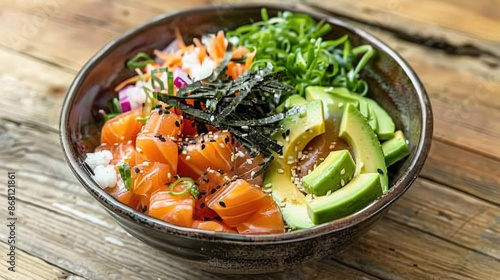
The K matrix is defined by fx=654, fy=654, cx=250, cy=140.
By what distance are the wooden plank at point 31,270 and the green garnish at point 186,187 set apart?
0.40 metres

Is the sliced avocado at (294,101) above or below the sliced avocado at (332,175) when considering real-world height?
above

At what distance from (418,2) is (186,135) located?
1316mm

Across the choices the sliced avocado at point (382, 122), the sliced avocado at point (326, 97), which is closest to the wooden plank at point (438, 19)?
the sliced avocado at point (382, 122)

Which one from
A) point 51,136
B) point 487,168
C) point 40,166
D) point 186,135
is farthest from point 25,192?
point 487,168

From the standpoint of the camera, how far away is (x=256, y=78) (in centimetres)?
173

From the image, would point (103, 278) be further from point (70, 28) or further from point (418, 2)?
point (418, 2)

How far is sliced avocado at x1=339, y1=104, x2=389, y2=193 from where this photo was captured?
1.62 metres

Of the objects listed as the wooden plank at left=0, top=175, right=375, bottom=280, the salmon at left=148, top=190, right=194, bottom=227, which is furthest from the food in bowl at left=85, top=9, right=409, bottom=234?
the wooden plank at left=0, top=175, right=375, bottom=280

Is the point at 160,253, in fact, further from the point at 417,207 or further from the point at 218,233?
the point at 417,207

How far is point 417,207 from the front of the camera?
1893 millimetres

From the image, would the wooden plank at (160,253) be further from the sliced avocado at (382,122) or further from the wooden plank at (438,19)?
the wooden plank at (438,19)

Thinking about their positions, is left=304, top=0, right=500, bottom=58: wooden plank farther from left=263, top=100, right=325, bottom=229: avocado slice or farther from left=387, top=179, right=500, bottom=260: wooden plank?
left=263, top=100, right=325, bottom=229: avocado slice

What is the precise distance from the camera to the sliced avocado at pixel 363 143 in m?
1.62

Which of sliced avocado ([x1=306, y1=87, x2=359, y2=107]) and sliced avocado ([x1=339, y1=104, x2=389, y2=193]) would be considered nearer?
sliced avocado ([x1=339, y1=104, x2=389, y2=193])
